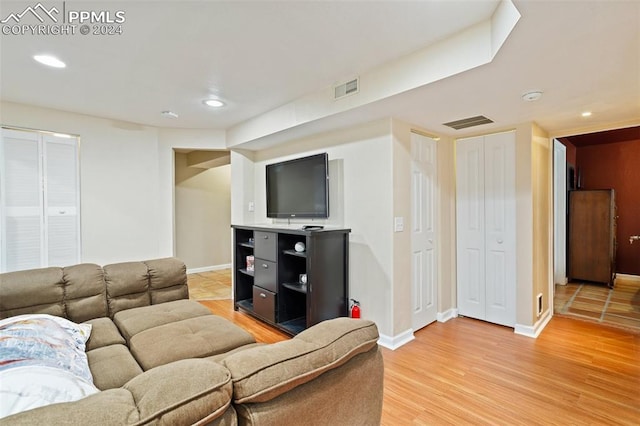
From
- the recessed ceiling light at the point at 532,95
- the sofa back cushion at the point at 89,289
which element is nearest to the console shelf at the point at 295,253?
the sofa back cushion at the point at 89,289

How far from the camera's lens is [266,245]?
341 cm

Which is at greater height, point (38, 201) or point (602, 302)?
point (38, 201)

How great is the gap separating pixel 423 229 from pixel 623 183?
450 centimetres

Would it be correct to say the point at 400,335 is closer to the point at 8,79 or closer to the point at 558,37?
the point at 558,37

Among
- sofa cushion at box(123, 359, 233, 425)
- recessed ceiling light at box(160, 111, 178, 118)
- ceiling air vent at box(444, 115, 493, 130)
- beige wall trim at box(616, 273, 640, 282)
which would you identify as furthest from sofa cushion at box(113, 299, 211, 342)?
beige wall trim at box(616, 273, 640, 282)

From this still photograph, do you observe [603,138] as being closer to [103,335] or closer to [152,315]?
[152,315]

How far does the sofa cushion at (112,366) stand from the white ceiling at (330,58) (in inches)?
74.4

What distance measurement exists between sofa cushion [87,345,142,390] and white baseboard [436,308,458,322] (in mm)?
3032

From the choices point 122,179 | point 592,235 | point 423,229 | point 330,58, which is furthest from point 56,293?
point 592,235

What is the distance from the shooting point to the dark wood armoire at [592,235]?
474 cm

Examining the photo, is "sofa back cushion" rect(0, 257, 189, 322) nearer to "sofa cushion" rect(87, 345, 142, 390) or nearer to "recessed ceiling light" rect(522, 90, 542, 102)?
"sofa cushion" rect(87, 345, 142, 390)

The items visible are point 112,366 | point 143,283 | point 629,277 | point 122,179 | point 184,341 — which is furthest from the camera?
point 629,277

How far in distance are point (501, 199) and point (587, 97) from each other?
4.01 ft

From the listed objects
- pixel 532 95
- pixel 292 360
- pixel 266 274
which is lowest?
pixel 266 274
